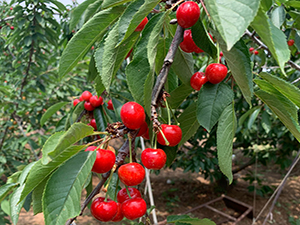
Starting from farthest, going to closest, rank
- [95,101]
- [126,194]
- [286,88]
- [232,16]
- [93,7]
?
[95,101], [93,7], [126,194], [286,88], [232,16]

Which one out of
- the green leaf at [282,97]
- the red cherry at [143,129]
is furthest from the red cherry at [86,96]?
the green leaf at [282,97]

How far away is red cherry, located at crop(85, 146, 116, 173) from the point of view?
1.72ft

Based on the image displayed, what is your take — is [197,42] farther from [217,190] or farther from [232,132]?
[217,190]

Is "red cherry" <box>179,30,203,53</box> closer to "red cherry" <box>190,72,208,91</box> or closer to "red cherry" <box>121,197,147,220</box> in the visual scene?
"red cherry" <box>190,72,208,91</box>

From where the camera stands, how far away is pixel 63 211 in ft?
1.46

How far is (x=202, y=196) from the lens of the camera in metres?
5.29

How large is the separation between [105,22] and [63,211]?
495 mm

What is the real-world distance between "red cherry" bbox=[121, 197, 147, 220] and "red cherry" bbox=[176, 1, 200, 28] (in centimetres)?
49

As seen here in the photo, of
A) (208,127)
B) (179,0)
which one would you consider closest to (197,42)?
(179,0)

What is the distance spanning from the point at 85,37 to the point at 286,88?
552mm

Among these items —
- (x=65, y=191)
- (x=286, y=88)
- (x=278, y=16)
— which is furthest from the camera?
(x=278, y=16)

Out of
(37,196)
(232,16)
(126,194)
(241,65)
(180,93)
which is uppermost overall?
(232,16)

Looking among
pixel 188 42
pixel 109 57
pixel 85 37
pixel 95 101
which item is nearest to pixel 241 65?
pixel 188 42

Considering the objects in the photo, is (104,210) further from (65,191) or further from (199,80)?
(199,80)
